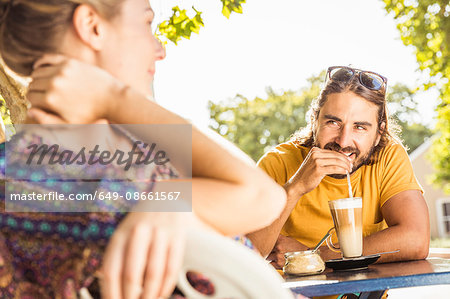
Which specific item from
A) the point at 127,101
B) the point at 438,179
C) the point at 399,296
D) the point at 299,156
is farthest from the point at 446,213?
the point at 127,101

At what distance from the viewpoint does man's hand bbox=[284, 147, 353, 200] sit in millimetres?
2588

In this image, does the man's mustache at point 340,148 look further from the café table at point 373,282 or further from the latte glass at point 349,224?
the café table at point 373,282

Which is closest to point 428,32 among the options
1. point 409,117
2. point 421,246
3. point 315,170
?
point 315,170

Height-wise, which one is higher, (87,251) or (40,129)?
(40,129)

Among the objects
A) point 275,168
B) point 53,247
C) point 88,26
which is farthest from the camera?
point 275,168

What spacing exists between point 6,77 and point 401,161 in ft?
7.89

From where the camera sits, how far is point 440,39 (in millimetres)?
9086

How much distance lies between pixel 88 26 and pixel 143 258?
560mm

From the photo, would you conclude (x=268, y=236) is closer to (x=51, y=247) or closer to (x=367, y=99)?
(x=367, y=99)

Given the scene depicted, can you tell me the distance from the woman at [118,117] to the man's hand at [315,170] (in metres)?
1.51

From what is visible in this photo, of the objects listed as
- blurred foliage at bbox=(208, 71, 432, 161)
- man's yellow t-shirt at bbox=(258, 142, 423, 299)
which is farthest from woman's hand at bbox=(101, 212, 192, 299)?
blurred foliage at bbox=(208, 71, 432, 161)

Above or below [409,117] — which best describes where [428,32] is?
above

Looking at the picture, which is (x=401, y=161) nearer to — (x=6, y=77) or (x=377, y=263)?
(x=377, y=263)

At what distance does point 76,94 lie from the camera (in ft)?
3.23
